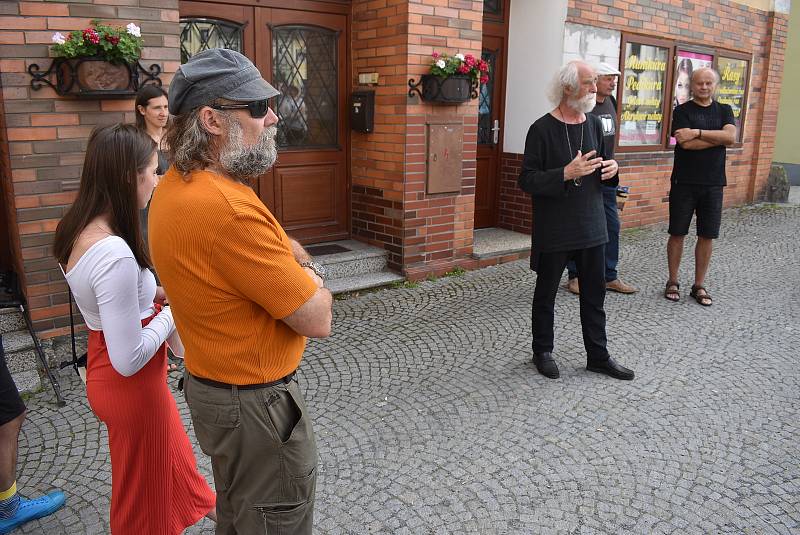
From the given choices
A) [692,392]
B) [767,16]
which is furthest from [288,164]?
[767,16]

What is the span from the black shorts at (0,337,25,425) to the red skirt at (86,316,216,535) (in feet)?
1.79

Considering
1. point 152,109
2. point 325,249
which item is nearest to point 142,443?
point 152,109

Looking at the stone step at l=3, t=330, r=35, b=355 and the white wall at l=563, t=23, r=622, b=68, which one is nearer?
the stone step at l=3, t=330, r=35, b=355

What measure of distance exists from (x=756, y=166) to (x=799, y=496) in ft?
33.3

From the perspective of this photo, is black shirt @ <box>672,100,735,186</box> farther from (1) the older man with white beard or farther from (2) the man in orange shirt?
(2) the man in orange shirt

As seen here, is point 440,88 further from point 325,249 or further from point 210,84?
point 210,84

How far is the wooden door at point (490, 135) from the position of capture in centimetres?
834

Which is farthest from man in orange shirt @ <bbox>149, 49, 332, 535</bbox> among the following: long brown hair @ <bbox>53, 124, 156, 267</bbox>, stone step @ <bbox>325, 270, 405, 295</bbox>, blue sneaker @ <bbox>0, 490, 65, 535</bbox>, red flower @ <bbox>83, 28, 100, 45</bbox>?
stone step @ <bbox>325, 270, 405, 295</bbox>

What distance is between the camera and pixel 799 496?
3.22 metres

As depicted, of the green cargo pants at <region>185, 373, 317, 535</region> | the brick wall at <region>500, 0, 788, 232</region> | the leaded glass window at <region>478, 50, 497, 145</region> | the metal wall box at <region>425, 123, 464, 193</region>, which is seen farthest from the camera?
the brick wall at <region>500, 0, 788, 232</region>

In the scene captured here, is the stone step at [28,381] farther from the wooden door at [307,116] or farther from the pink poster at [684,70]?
the pink poster at [684,70]

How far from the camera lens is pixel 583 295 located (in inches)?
177

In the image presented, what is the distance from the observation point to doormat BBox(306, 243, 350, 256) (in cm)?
672

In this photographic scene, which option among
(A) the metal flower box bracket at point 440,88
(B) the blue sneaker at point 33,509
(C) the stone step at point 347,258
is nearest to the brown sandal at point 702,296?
(A) the metal flower box bracket at point 440,88
